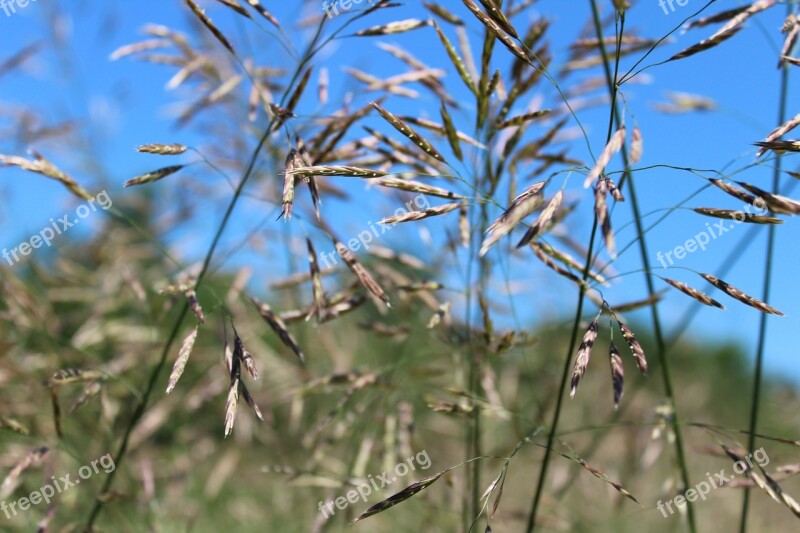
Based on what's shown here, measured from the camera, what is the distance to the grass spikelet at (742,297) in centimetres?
80

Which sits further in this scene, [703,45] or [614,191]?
[703,45]

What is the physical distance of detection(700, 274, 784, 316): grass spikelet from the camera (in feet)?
2.62

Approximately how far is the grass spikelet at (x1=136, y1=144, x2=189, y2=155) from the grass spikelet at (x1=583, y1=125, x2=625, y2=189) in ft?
1.88

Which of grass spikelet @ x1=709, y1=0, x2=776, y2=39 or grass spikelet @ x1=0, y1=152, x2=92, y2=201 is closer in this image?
grass spikelet @ x1=709, y1=0, x2=776, y2=39

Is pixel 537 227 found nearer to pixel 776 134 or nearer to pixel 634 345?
pixel 634 345

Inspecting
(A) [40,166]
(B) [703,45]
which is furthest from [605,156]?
(A) [40,166]

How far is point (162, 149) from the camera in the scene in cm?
99

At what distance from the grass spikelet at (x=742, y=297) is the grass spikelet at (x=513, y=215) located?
0.82 ft

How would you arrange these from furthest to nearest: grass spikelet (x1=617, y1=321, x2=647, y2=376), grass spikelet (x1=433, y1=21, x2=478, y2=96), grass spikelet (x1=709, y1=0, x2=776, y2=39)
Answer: grass spikelet (x1=433, y1=21, x2=478, y2=96)
grass spikelet (x1=709, y1=0, x2=776, y2=39)
grass spikelet (x1=617, y1=321, x2=647, y2=376)

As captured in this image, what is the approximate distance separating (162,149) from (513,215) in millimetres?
530

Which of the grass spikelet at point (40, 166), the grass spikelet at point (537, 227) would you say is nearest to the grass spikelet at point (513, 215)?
the grass spikelet at point (537, 227)

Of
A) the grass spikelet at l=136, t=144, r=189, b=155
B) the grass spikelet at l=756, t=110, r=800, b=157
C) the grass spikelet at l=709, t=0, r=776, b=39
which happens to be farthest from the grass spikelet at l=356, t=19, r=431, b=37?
the grass spikelet at l=756, t=110, r=800, b=157

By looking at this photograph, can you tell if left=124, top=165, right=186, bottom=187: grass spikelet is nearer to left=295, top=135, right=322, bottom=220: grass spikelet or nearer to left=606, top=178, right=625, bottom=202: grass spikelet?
left=295, top=135, right=322, bottom=220: grass spikelet

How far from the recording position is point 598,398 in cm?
367
